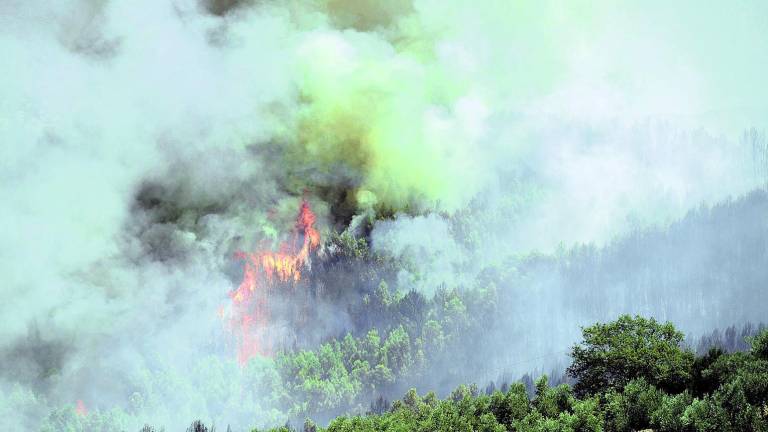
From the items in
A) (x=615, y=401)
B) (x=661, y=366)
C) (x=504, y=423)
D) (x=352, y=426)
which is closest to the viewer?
(x=615, y=401)

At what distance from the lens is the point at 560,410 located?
12200cm

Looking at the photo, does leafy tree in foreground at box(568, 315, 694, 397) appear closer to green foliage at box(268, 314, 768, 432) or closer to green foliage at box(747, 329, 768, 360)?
green foliage at box(268, 314, 768, 432)

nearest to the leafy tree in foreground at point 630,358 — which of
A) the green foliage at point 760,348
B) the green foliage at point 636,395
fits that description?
the green foliage at point 636,395

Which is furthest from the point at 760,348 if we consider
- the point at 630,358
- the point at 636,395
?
the point at 636,395

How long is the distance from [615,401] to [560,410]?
495 inches

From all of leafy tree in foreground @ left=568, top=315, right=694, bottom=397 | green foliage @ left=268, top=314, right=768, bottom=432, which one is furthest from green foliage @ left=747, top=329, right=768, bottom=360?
leafy tree in foreground @ left=568, top=315, right=694, bottom=397

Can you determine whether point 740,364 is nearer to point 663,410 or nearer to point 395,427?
point 663,410

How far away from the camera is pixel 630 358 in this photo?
118438mm

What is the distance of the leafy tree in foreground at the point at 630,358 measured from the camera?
119 metres

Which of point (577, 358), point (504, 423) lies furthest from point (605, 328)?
point (504, 423)

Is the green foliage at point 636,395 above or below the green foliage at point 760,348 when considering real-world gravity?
below

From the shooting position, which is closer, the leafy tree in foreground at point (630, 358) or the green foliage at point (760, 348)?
the green foliage at point (760, 348)

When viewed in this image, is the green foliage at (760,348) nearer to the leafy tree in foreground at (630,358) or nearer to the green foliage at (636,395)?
the green foliage at (636,395)

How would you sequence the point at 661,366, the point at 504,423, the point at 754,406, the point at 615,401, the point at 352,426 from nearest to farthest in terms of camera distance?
1. the point at 754,406
2. the point at 615,401
3. the point at 661,366
4. the point at 504,423
5. the point at 352,426
